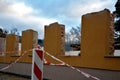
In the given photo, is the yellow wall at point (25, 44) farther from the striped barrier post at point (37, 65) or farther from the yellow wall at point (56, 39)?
the striped barrier post at point (37, 65)

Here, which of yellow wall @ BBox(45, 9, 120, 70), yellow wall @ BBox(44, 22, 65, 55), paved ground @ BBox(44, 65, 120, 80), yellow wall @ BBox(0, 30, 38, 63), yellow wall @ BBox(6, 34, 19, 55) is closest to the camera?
paved ground @ BBox(44, 65, 120, 80)

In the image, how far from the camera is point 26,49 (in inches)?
620

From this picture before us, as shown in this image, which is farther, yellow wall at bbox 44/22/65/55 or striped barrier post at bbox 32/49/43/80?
yellow wall at bbox 44/22/65/55

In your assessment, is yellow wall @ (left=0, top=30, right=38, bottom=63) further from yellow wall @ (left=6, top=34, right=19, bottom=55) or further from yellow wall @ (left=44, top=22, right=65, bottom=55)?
yellow wall @ (left=44, top=22, right=65, bottom=55)

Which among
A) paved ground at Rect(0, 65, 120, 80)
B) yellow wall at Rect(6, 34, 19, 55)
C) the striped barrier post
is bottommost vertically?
paved ground at Rect(0, 65, 120, 80)

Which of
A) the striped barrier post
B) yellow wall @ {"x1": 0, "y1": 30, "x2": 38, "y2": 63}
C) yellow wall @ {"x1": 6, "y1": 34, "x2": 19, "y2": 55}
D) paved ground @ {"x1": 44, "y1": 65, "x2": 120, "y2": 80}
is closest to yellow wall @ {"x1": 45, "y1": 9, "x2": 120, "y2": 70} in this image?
paved ground @ {"x1": 44, "y1": 65, "x2": 120, "y2": 80}

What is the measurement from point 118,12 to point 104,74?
25.2 meters

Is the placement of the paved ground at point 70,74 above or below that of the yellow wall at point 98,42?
below

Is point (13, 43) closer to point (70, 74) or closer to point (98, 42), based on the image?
point (70, 74)

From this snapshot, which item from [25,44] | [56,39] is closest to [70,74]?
[56,39]

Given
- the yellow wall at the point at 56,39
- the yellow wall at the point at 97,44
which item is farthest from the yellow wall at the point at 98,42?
the yellow wall at the point at 56,39

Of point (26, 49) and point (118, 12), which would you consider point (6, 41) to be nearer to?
point (26, 49)

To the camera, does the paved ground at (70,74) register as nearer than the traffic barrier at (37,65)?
No

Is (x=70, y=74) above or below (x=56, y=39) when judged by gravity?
below
